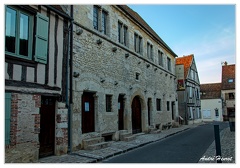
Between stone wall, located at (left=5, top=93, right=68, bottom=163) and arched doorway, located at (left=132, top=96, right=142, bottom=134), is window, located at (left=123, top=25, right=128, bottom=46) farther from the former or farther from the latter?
stone wall, located at (left=5, top=93, right=68, bottom=163)

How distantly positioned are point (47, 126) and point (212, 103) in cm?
2947

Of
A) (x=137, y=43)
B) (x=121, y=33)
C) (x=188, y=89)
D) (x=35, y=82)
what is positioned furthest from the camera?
(x=188, y=89)

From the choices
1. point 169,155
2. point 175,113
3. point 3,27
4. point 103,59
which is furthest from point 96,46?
point 175,113

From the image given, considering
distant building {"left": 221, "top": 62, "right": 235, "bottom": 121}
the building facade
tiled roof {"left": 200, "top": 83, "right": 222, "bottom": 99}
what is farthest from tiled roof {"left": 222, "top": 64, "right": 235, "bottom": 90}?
the building facade

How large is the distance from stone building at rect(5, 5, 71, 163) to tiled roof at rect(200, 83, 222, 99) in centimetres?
2920

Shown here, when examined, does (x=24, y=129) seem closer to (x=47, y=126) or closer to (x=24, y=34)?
(x=47, y=126)

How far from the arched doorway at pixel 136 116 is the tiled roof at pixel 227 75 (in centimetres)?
2236

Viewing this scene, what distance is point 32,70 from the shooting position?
5977 mm

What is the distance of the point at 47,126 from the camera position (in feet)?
21.6

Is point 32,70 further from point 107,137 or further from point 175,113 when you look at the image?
point 175,113

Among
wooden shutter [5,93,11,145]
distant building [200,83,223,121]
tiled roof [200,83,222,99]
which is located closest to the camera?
wooden shutter [5,93,11,145]

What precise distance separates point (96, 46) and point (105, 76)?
130cm

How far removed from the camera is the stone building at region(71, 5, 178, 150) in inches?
314

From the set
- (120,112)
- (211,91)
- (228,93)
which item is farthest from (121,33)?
(211,91)
